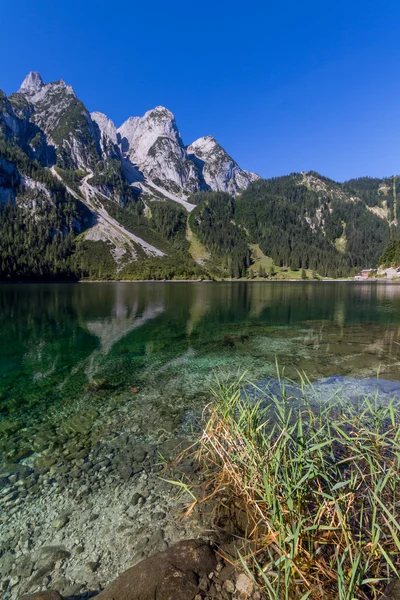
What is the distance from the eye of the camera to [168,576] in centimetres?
502

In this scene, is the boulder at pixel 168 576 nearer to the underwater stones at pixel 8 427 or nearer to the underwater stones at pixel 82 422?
the underwater stones at pixel 82 422

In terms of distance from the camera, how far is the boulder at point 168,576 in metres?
4.73

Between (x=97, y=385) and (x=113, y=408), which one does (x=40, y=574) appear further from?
(x=97, y=385)

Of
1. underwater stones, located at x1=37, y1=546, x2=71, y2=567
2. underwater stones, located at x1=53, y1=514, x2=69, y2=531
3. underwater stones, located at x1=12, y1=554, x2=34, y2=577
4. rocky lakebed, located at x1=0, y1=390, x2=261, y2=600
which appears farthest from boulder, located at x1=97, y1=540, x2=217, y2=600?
underwater stones, located at x1=53, y1=514, x2=69, y2=531

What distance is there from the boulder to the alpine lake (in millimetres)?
1473

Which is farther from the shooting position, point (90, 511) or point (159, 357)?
point (159, 357)

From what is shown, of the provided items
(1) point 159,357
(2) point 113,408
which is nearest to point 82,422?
(2) point 113,408

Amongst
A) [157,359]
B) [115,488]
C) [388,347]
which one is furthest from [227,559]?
[388,347]

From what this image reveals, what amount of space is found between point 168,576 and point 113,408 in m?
10.8

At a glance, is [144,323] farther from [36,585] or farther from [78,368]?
[36,585]

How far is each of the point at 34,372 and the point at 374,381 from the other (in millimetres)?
23581

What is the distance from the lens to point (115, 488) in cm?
900

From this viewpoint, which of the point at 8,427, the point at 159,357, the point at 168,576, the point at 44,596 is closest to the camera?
the point at 44,596

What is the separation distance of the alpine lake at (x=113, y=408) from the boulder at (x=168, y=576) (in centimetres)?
147
